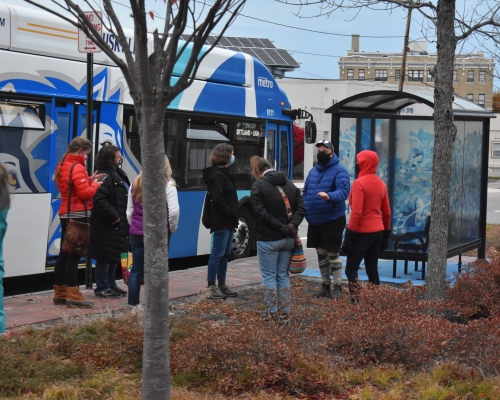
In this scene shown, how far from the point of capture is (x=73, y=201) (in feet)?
27.3

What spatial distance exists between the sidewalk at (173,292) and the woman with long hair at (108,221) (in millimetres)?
305

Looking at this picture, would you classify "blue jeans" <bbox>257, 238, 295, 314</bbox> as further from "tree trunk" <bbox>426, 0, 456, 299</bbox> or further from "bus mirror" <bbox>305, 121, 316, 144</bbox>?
"bus mirror" <bbox>305, 121, 316, 144</bbox>

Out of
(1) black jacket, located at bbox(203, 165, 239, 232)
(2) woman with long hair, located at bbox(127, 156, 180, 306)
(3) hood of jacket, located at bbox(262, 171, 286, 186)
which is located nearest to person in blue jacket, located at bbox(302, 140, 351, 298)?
(1) black jacket, located at bbox(203, 165, 239, 232)

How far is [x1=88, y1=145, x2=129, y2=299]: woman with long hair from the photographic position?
866 cm

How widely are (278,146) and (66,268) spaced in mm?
6899

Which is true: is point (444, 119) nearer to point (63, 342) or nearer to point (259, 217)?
point (259, 217)

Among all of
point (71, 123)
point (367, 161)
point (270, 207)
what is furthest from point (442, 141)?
point (71, 123)

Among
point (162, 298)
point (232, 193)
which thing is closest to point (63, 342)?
point (162, 298)

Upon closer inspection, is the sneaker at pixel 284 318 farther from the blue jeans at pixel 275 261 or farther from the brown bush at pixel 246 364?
the brown bush at pixel 246 364

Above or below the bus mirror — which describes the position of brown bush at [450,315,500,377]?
below

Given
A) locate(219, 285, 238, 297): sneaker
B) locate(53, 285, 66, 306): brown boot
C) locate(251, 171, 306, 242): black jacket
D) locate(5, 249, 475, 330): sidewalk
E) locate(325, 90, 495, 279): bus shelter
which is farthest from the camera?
locate(325, 90, 495, 279): bus shelter

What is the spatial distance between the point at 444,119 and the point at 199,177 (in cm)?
498

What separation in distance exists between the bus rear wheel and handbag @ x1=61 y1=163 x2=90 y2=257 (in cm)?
492

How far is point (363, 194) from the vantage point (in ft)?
28.0
